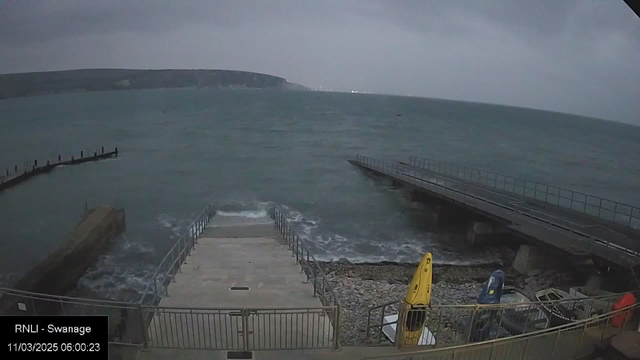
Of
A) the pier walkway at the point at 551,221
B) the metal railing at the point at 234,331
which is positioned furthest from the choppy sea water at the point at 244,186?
the metal railing at the point at 234,331

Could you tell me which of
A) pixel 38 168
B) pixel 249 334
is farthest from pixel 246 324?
A: pixel 38 168

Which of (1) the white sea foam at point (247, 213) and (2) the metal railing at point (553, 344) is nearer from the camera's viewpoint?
(2) the metal railing at point (553, 344)

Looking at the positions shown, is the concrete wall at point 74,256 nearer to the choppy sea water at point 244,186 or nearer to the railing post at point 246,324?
the choppy sea water at point 244,186

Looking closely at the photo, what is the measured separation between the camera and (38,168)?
136 ft

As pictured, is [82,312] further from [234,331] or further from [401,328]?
[401,328]

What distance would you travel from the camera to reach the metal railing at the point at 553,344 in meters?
6.27

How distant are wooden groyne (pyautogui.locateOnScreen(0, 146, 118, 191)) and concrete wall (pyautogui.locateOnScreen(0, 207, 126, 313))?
17673 mm

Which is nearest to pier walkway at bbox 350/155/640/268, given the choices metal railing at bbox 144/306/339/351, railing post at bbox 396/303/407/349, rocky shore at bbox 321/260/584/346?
rocky shore at bbox 321/260/584/346

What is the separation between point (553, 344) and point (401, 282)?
463 inches

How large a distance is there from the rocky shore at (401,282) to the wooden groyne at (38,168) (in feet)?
103

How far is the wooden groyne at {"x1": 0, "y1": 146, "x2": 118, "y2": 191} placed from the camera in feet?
119

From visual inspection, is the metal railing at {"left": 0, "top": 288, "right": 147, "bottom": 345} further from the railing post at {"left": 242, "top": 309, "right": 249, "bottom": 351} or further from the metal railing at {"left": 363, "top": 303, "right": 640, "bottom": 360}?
the metal railing at {"left": 363, "top": 303, "right": 640, "bottom": 360}

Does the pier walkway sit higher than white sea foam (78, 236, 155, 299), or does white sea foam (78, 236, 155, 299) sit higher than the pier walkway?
the pier walkway

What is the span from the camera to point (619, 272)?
15492 mm
